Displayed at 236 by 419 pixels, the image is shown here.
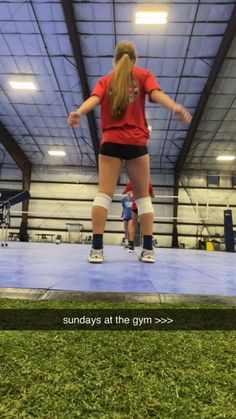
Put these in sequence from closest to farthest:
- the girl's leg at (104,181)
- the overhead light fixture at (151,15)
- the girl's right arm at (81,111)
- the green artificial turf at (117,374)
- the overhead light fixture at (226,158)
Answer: the green artificial turf at (117,374)
the girl's right arm at (81,111)
the girl's leg at (104,181)
the overhead light fixture at (151,15)
the overhead light fixture at (226,158)

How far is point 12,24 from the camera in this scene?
1098 cm

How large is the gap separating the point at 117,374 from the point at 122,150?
190 cm

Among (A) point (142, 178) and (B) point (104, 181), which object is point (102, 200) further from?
(A) point (142, 178)

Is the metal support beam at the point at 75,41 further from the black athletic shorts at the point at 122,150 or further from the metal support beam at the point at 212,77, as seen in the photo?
the black athletic shorts at the point at 122,150

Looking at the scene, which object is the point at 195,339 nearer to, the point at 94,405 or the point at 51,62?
the point at 94,405

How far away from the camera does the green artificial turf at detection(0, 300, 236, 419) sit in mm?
556

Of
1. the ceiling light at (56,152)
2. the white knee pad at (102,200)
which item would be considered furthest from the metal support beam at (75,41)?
the white knee pad at (102,200)

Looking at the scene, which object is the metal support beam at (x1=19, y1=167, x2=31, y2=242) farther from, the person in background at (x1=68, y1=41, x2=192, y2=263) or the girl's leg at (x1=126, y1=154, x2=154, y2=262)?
the person in background at (x1=68, y1=41, x2=192, y2=263)

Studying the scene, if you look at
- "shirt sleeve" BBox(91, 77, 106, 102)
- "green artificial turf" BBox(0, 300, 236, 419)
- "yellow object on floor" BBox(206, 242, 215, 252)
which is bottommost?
"green artificial turf" BBox(0, 300, 236, 419)

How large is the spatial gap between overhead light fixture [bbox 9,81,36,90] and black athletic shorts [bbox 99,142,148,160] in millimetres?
12427

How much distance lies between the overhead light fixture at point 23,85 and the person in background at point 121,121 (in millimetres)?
12129

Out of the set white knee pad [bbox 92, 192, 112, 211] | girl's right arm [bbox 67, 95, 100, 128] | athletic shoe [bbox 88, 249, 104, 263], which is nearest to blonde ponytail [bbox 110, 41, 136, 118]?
girl's right arm [bbox 67, 95, 100, 128]

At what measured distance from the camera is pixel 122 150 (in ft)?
7.96

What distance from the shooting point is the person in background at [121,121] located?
7.88 ft
